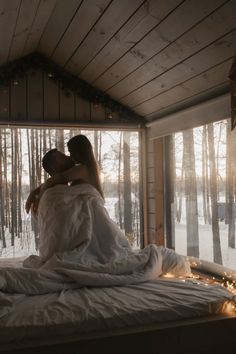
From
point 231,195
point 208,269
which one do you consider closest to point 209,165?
point 231,195

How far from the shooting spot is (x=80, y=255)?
2.16 metres

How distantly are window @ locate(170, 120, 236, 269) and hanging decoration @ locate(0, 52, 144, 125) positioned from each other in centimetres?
60

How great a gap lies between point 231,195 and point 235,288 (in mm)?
610

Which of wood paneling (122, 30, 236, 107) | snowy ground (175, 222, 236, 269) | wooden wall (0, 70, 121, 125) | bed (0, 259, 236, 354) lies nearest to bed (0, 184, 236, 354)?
bed (0, 259, 236, 354)

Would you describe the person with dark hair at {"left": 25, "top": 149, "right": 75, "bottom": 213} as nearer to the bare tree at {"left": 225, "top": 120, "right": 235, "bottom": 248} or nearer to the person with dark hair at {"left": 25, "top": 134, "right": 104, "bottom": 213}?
the person with dark hair at {"left": 25, "top": 134, "right": 104, "bottom": 213}

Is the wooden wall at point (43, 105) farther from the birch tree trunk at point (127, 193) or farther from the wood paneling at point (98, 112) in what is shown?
the birch tree trunk at point (127, 193)

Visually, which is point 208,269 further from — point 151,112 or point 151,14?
point 151,14

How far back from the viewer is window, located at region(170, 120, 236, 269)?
2676mm

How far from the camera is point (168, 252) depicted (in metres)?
2.40

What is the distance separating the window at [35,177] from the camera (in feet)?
11.7

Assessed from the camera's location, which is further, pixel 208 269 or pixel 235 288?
pixel 208 269

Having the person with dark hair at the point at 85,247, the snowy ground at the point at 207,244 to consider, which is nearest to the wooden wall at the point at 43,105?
the person with dark hair at the point at 85,247

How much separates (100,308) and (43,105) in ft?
7.77

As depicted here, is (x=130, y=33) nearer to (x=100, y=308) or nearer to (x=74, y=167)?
(x=74, y=167)
